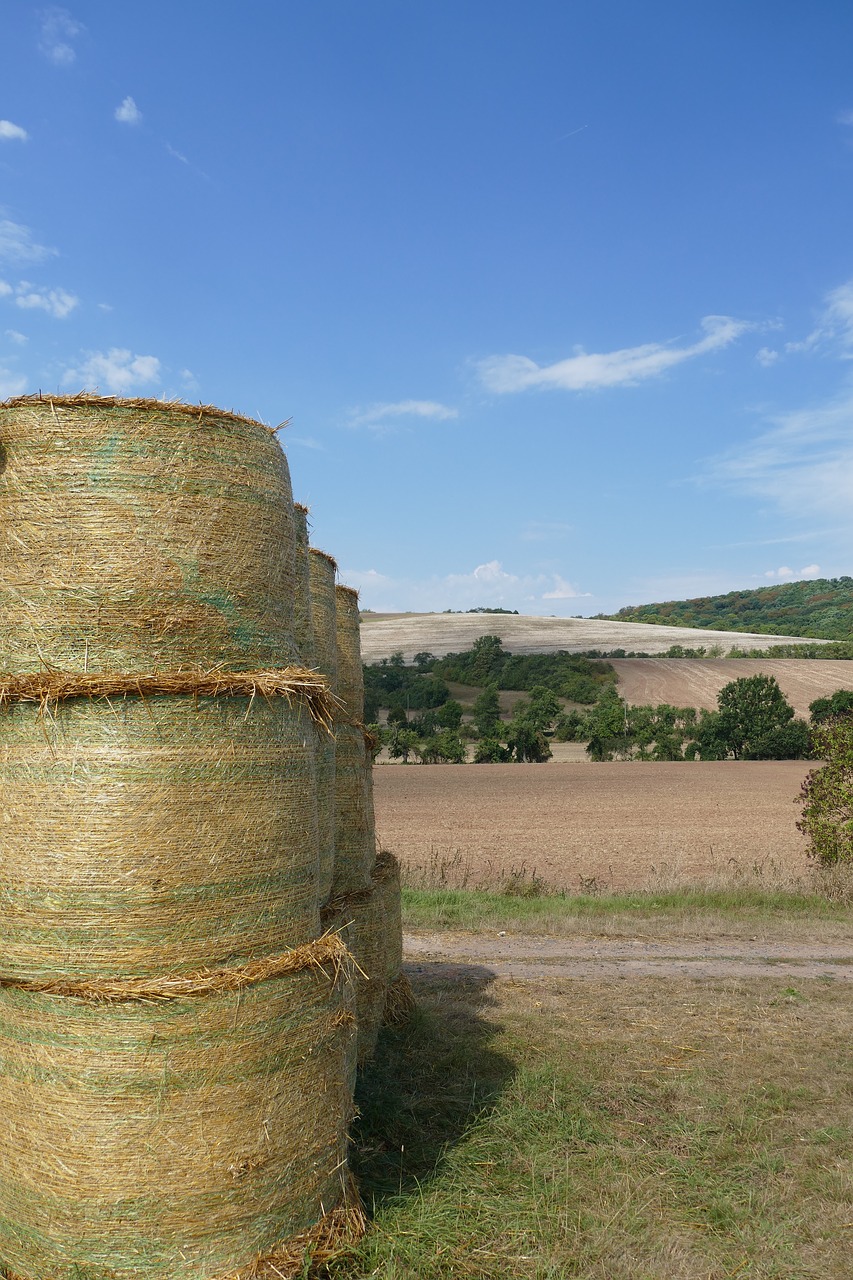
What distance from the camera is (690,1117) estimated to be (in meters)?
5.84

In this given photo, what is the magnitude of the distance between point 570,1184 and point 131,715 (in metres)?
3.31

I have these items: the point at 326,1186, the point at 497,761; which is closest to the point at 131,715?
the point at 326,1186

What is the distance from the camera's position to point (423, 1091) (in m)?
6.06

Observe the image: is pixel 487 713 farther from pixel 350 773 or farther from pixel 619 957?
pixel 350 773

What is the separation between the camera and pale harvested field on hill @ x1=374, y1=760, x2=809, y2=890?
1898cm

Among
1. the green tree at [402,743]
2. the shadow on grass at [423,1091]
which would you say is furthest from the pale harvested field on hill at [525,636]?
the shadow on grass at [423,1091]

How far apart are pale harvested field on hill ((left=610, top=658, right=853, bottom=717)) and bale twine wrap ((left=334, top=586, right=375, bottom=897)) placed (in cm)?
5130

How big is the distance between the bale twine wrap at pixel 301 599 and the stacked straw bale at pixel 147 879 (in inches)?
19.9

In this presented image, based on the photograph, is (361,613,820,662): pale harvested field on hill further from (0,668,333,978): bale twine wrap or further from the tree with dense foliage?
(0,668,333,978): bale twine wrap

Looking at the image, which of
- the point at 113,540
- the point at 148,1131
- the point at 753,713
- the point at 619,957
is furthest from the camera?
the point at 753,713

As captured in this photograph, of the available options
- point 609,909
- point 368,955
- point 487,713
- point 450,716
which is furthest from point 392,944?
point 487,713

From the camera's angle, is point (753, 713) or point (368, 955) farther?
point (753, 713)

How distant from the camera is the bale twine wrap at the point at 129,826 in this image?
368 cm

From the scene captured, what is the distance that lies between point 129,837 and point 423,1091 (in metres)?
3.41
